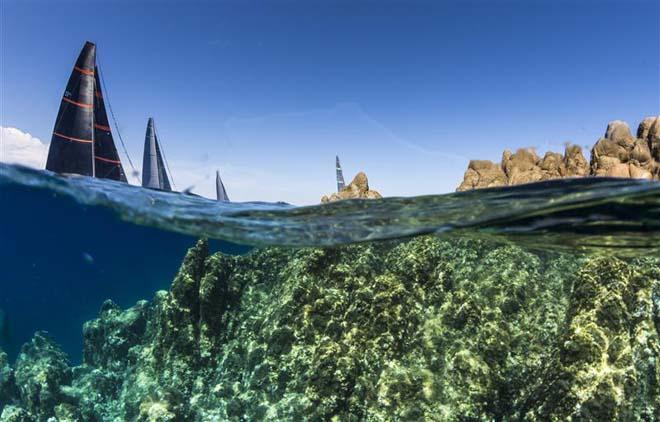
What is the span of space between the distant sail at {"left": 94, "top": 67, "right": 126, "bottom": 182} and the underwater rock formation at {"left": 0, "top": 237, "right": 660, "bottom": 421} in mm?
14092

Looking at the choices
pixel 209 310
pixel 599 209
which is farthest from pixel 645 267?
pixel 209 310

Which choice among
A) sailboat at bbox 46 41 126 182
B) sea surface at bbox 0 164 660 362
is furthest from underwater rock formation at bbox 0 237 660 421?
sailboat at bbox 46 41 126 182

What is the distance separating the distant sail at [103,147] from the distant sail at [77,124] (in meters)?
0.60

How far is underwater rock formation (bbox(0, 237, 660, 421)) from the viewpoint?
7.51 m

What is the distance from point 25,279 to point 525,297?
79.9ft

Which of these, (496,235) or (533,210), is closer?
(533,210)

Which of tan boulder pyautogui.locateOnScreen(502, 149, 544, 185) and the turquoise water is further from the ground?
tan boulder pyautogui.locateOnScreen(502, 149, 544, 185)

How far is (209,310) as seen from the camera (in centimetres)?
1120

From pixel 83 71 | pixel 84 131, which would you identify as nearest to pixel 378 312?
pixel 84 131

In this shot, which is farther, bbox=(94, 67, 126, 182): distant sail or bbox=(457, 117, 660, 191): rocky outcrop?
bbox=(457, 117, 660, 191): rocky outcrop

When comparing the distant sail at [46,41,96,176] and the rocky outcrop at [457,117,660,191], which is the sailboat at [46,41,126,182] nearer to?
the distant sail at [46,41,96,176]

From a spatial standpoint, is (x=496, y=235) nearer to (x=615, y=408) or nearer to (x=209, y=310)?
(x=615, y=408)

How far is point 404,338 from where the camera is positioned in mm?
8859

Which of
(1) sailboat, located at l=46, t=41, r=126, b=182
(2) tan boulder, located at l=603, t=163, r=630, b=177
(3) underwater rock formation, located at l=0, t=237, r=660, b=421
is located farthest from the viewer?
(2) tan boulder, located at l=603, t=163, r=630, b=177
